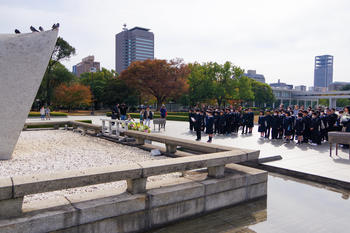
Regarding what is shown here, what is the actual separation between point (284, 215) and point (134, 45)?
140 m

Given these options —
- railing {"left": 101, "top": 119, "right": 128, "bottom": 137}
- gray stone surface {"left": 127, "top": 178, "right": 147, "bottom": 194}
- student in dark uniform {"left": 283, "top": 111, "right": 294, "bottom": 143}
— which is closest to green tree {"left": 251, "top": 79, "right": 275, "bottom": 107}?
student in dark uniform {"left": 283, "top": 111, "right": 294, "bottom": 143}

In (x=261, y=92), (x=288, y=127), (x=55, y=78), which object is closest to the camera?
(x=288, y=127)

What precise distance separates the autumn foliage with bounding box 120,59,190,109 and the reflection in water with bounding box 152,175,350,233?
39756 millimetres

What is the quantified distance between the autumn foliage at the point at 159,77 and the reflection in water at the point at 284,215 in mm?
39756

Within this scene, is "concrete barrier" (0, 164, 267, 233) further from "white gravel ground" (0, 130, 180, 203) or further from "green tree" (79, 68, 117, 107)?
"green tree" (79, 68, 117, 107)

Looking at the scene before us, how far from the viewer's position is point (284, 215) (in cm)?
476

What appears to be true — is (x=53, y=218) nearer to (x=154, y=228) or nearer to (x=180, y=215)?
(x=154, y=228)

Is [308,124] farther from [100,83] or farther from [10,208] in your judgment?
[100,83]

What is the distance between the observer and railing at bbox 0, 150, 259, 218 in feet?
10.5

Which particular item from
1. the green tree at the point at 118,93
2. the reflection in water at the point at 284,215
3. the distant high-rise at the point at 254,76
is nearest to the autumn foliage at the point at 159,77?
the green tree at the point at 118,93

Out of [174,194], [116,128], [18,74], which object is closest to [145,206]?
[174,194]

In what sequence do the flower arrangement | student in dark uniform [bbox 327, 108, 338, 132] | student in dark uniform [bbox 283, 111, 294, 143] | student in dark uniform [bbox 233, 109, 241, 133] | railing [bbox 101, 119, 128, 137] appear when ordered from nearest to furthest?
the flower arrangement
railing [bbox 101, 119, 128, 137]
student in dark uniform [bbox 327, 108, 338, 132]
student in dark uniform [bbox 283, 111, 294, 143]
student in dark uniform [bbox 233, 109, 241, 133]

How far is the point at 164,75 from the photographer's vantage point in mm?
45531

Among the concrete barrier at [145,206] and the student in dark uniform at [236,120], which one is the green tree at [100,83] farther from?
the concrete barrier at [145,206]
